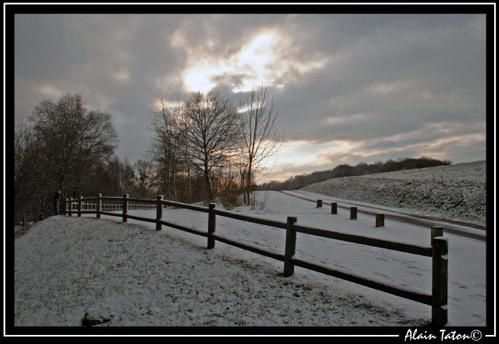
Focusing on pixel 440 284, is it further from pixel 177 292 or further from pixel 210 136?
pixel 210 136

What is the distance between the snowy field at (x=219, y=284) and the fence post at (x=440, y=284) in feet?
0.97

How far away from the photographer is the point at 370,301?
4.67m

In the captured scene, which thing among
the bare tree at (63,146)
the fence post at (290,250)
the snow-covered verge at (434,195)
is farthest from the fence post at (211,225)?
the bare tree at (63,146)

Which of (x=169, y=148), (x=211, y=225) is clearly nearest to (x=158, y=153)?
(x=169, y=148)

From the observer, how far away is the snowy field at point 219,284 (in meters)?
4.44

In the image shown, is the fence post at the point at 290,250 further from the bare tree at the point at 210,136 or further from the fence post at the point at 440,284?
the bare tree at the point at 210,136

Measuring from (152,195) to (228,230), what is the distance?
32481 mm

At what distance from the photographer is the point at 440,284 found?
3824mm

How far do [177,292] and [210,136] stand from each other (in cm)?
1854

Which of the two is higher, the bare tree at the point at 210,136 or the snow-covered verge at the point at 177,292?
the bare tree at the point at 210,136

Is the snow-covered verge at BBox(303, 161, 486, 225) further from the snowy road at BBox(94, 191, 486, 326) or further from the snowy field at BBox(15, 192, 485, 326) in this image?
the snowy field at BBox(15, 192, 485, 326)

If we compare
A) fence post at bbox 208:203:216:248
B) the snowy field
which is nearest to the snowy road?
the snowy field

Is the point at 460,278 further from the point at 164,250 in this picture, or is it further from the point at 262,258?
the point at 164,250
